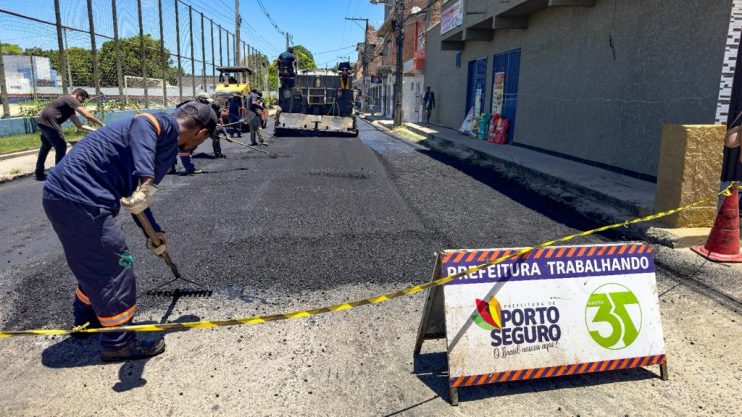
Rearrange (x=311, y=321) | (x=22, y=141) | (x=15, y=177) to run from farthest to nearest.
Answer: (x=22, y=141) < (x=15, y=177) < (x=311, y=321)

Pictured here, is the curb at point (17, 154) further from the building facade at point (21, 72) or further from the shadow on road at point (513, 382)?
the building facade at point (21, 72)

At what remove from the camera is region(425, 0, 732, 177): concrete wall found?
804 cm

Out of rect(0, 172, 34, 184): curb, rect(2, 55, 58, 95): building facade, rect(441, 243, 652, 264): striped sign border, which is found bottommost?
rect(0, 172, 34, 184): curb

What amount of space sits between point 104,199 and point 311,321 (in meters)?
1.72

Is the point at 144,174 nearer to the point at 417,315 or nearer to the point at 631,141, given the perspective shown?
the point at 417,315

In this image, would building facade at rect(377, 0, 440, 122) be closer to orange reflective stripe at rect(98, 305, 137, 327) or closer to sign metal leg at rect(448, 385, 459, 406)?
orange reflective stripe at rect(98, 305, 137, 327)

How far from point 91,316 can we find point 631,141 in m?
9.68

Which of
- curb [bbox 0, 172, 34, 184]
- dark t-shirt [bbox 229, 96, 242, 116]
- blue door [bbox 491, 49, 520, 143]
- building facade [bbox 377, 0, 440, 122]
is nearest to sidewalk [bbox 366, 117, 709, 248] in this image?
blue door [bbox 491, 49, 520, 143]

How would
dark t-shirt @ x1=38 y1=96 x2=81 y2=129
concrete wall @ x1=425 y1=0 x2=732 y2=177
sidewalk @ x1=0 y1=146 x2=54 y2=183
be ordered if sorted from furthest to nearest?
sidewalk @ x1=0 y1=146 x2=54 y2=183, dark t-shirt @ x1=38 y1=96 x2=81 y2=129, concrete wall @ x1=425 y1=0 x2=732 y2=177

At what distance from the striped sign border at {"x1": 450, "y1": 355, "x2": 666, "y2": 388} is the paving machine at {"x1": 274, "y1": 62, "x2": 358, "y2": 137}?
17.2 meters

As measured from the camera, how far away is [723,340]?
11.9 feet

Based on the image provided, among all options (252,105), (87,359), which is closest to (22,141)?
(252,105)

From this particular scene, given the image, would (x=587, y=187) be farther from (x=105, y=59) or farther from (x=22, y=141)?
(x=105, y=59)

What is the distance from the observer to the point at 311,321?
3.88 metres
